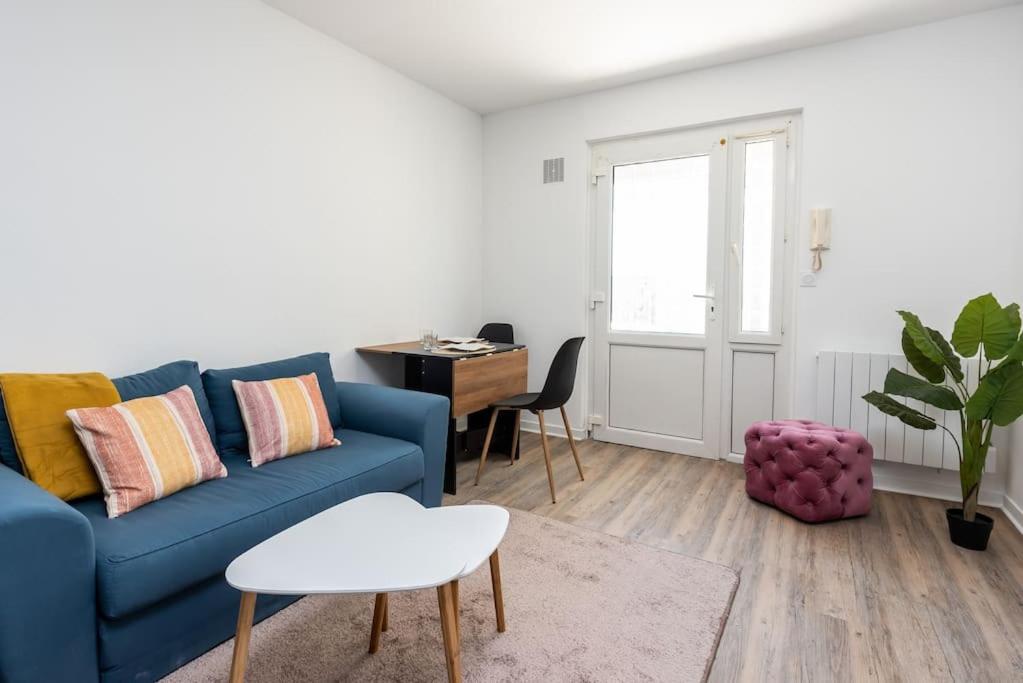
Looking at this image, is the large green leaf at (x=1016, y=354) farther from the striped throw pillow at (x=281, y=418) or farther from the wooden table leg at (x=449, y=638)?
the striped throw pillow at (x=281, y=418)

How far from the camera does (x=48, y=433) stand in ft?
5.46

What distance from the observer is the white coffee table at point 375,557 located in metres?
1.19

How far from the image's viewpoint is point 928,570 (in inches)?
85.7

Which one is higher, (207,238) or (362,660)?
(207,238)

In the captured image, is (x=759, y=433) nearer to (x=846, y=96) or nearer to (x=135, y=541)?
(x=846, y=96)

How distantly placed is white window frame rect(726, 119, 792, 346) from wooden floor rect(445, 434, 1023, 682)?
0.92 meters

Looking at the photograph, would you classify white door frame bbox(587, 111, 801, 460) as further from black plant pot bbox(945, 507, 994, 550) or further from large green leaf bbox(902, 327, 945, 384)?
black plant pot bbox(945, 507, 994, 550)

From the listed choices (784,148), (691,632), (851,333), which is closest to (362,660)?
(691,632)

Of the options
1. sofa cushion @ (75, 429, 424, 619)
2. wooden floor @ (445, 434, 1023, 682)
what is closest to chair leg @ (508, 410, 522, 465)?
wooden floor @ (445, 434, 1023, 682)

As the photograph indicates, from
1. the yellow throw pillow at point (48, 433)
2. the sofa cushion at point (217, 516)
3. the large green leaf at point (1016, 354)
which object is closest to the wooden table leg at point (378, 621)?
the sofa cushion at point (217, 516)

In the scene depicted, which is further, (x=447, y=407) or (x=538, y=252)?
(x=538, y=252)

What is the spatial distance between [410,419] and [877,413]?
2542mm

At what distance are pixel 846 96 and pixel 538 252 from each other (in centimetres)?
212

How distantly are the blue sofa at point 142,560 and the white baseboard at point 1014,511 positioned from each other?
9.59 ft
